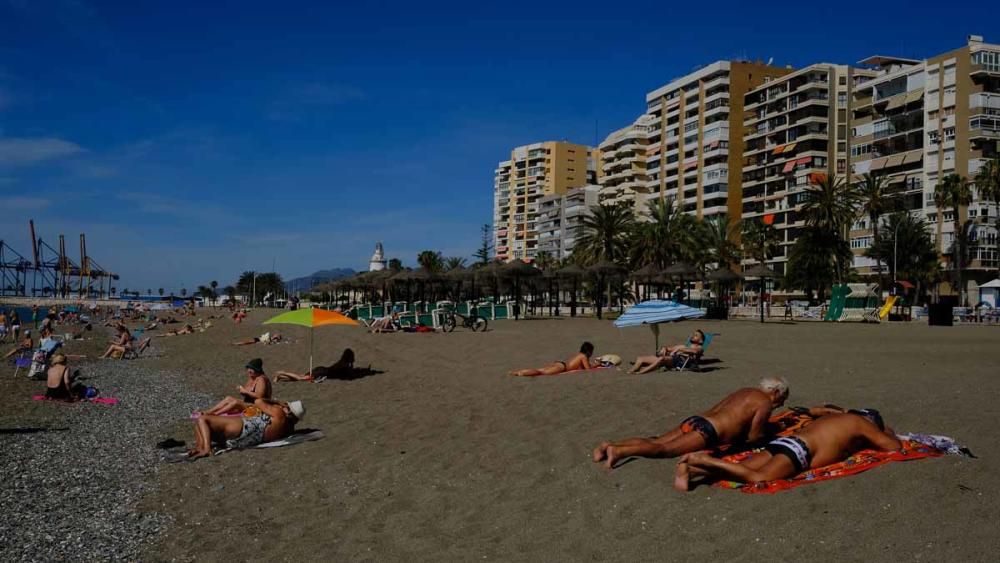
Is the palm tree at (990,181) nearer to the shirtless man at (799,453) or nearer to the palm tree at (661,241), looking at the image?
the palm tree at (661,241)

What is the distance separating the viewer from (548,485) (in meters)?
5.93

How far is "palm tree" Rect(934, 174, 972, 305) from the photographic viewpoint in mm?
50875

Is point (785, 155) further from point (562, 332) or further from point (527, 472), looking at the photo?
point (527, 472)

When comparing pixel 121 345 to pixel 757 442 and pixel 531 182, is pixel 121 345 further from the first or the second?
pixel 531 182

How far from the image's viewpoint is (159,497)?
6363 mm

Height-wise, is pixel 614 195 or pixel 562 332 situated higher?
pixel 614 195

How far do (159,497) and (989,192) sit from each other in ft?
177

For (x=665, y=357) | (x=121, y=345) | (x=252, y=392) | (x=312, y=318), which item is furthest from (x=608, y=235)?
(x=252, y=392)

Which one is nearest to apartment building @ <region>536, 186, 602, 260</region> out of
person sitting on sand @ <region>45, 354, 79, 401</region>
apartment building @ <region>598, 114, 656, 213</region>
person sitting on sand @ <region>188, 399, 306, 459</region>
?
apartment building @ <region>598, 114, 656, 213</region>

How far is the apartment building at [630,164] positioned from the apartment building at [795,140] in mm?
18072

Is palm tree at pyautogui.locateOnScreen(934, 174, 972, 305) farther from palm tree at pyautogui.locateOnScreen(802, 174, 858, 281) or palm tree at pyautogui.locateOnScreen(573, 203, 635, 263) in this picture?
palm tree at pyautogui.locateOnScreen(573, 203, 635, 263)

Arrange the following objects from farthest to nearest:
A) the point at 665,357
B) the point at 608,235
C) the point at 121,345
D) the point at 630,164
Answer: the point at 630,164
the point at 608,235
the point at 121,345
the point at 665,357

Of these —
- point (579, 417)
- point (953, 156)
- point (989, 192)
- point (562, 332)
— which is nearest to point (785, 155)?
point (953, 156)

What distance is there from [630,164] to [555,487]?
90854mm
